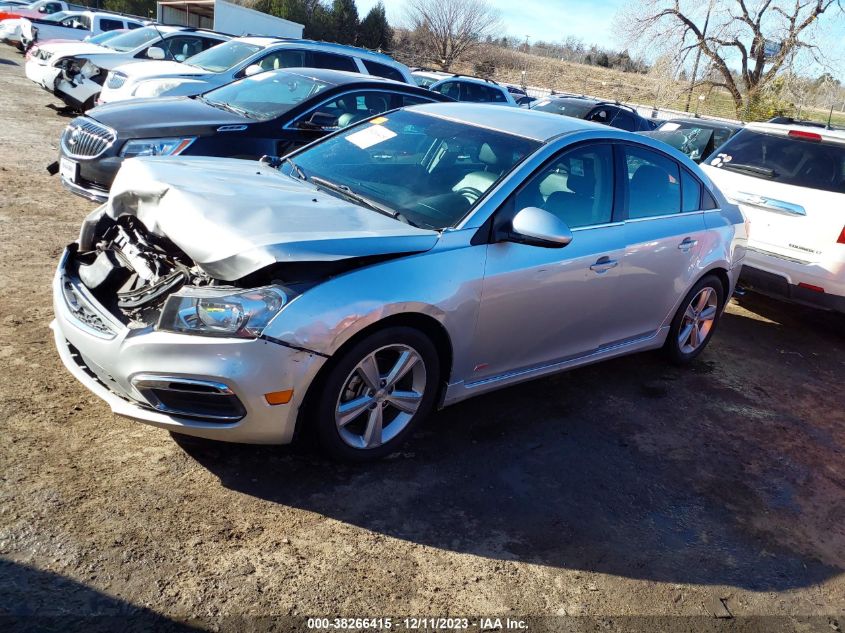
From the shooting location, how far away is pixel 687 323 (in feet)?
17.7

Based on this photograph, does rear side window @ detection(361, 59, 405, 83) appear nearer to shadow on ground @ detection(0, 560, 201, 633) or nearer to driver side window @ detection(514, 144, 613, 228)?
driver side window @ detection(514, 144, 613, 228)

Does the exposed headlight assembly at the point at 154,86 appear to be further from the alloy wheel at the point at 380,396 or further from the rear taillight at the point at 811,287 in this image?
the rear taillight at the point at 811,287

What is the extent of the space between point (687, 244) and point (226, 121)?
420 cm

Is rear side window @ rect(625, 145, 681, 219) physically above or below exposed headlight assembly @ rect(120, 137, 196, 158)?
above

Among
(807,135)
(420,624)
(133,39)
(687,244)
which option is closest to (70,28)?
(133,39)

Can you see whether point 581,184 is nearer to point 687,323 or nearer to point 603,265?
point 603,265

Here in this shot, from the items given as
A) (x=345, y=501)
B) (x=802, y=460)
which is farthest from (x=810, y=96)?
(x=345, y=501)

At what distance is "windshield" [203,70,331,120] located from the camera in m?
7.07

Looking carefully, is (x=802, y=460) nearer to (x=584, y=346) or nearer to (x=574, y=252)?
(x=584, y=346)

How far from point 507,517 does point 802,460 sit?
2208 mm

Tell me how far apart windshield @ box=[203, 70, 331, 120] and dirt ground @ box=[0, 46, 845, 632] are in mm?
3062

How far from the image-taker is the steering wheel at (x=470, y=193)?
3816 mm

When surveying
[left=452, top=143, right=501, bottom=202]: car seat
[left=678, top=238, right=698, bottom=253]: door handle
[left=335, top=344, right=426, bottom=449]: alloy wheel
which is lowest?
[left=335, top=344, right=426, bottom=449]: alloy wheel

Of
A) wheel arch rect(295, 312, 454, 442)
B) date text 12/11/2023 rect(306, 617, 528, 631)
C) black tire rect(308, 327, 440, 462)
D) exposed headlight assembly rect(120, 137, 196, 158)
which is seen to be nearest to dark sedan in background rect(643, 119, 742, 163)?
exposed headlight assembly rect(120, 137, 196, 158)
